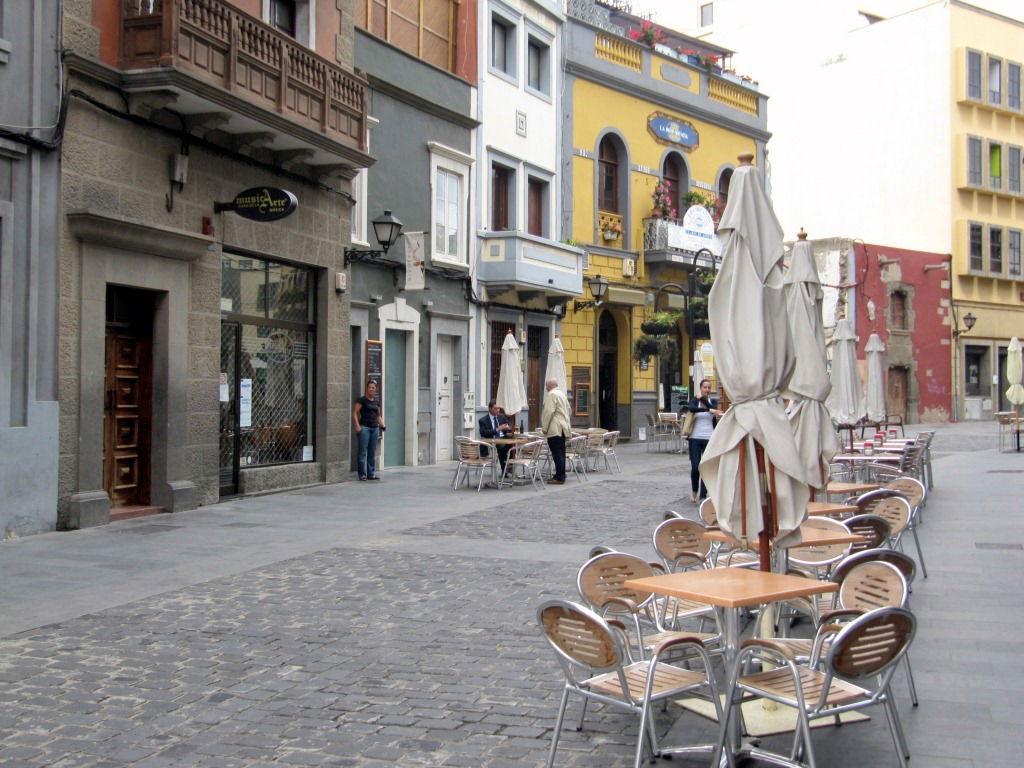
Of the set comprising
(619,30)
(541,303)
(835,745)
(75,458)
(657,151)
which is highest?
(619,30)

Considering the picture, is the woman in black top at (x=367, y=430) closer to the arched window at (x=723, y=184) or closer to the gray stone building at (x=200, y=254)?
the gray stone building at (x=200, y=254)

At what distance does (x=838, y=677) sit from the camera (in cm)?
424

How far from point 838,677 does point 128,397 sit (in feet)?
34.6

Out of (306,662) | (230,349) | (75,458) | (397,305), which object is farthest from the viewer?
(397,305)

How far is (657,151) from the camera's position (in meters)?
28.5

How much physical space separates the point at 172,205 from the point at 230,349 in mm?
2311

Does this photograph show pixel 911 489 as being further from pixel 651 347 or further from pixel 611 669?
pixel 651 347

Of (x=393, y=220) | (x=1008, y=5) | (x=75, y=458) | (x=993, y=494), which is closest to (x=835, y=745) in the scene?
(x=75, y=458)

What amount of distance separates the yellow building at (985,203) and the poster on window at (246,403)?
111ft

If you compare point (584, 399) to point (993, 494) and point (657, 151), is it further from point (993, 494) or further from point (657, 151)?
point (993, 494)

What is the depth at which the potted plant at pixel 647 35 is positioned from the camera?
28.0 metres

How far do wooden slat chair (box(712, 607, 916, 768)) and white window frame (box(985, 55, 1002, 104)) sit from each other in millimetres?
43617

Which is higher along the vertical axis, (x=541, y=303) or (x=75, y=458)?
(x=541, y=303)

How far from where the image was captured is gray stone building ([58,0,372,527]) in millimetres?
11523
